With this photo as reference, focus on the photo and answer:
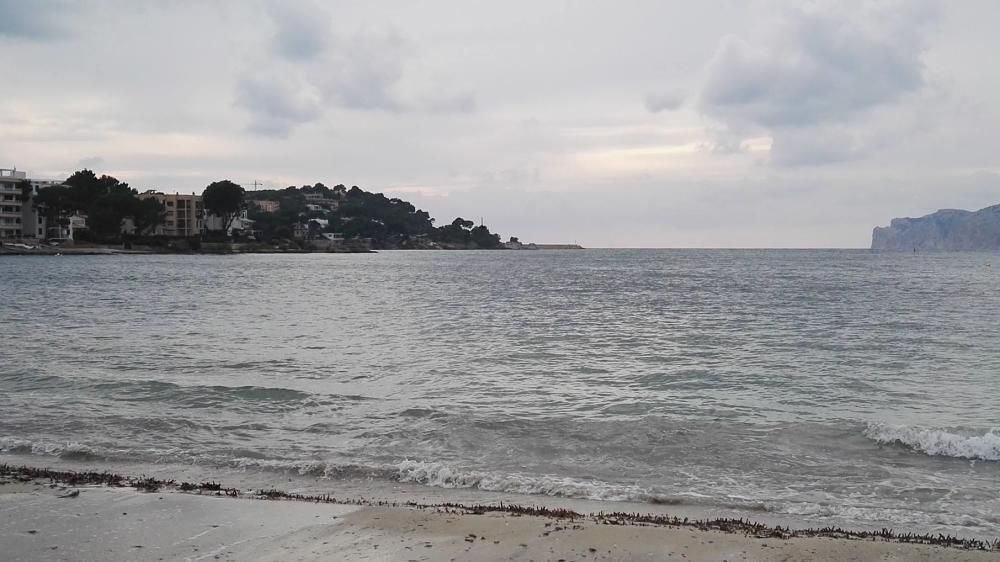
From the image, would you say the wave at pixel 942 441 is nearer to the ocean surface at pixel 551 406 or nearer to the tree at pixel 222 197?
the ocean surface at pixel 551 406

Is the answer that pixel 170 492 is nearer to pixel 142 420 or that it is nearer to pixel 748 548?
pixel 142 420

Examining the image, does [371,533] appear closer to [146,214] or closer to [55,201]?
[55,201]

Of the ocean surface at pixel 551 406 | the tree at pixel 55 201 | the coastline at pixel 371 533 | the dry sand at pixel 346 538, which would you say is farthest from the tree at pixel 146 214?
the dry sand at pixel 346 538

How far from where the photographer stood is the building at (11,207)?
12900 cm

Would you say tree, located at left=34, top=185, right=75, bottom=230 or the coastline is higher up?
tree, located at left=34, top=185, right=75, bottom=230

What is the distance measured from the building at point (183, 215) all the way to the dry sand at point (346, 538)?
172 m

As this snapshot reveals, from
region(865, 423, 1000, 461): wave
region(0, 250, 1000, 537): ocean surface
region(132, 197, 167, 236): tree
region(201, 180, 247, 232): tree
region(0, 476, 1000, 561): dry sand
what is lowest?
region(0, 250, 1000, 537): ocean surface

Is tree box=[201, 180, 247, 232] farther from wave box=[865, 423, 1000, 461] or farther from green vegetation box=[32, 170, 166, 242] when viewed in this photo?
wave box=[865, 423, 1000, 461]

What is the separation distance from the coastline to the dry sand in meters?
0.01

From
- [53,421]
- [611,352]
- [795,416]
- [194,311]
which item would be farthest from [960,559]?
[194,311]

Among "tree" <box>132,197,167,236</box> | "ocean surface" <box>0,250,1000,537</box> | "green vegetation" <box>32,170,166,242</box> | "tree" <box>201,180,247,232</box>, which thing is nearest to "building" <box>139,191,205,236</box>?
"tree" <box>201,180,247,232</box>

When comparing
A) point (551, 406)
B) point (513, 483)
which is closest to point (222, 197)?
point (551, 406)

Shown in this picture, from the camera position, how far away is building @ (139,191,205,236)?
168 meters

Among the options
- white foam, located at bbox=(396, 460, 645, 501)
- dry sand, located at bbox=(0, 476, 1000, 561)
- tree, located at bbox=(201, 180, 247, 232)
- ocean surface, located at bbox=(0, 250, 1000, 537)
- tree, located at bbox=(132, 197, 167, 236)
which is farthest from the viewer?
tree, located at bbox=(201, 180, 247, 232)
